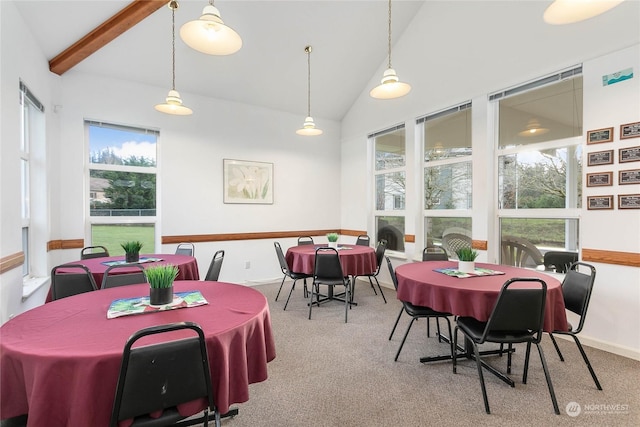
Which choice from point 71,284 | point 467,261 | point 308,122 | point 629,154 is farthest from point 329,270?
point 629,154

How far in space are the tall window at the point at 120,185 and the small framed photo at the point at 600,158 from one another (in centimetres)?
559

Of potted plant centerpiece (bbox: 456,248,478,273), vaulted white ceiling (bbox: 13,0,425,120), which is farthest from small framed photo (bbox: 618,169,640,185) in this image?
vaulted white ceiling (bbox: 13,0,425,120)

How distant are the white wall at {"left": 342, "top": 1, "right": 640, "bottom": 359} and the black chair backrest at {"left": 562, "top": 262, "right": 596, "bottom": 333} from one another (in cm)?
88

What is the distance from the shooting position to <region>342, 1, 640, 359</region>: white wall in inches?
111

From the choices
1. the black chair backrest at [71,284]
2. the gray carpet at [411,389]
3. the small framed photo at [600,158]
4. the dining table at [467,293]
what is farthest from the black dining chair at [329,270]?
the small framed photo at [600,158]

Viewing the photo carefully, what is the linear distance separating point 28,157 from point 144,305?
Result: 321 centimetres

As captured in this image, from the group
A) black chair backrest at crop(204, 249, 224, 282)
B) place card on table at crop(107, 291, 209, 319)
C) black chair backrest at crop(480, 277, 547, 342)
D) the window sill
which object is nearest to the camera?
place card on table at crop(107, 291, 209, 319)

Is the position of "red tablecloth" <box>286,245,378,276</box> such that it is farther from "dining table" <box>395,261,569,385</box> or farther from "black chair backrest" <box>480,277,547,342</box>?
"black chair backrest" <box>480,277,547,342</box>

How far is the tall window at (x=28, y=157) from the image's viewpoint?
3.40 m

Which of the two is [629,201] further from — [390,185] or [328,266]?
[390,185]

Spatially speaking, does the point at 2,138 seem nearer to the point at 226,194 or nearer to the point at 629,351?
the point at 226,194

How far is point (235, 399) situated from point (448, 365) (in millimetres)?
2001

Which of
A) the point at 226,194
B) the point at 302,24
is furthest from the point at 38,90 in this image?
the point at 302,24

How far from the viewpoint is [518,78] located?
358cm
